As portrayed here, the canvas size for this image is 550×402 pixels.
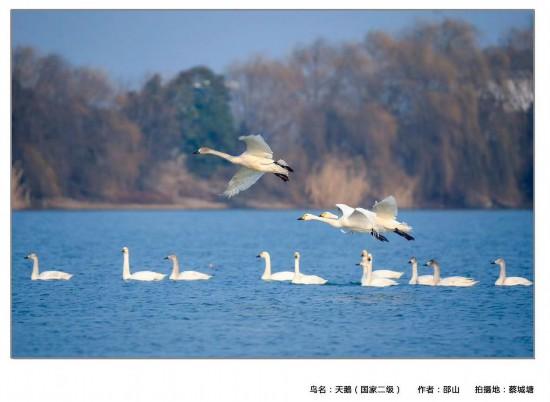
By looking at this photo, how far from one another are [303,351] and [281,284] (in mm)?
6699

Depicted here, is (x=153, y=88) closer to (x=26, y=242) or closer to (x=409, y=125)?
(x=409, y=125)

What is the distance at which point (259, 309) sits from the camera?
794 inches

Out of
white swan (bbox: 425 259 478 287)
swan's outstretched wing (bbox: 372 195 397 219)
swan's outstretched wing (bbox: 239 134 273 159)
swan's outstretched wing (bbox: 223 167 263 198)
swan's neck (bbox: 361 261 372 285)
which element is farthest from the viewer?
white swan (bbox: 425 259 478 287)

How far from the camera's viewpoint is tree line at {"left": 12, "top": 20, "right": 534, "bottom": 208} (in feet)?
197

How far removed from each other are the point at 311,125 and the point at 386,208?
4779 cm

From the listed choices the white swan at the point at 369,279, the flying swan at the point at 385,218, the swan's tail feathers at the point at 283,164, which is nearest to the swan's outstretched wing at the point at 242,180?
the swan's tail feathers at the point at 283,164

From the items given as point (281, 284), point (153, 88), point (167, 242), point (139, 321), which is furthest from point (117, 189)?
point (139, 321)

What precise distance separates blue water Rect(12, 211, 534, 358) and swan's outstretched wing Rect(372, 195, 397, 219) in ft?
5.80

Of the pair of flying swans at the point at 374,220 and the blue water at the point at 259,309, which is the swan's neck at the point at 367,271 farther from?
the pair of flying swans at the point at 374,220

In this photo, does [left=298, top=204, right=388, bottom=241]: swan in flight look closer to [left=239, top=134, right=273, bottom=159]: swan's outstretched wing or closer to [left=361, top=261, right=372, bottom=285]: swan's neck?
[left=239, top=134, right=273, bottom=159]: swan's outstretched wing

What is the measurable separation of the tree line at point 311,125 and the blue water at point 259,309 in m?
25.3

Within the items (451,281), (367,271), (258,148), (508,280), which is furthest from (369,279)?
(258,148)

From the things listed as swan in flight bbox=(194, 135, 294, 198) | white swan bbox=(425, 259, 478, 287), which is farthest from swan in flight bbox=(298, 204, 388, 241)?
white swan bbox=(425, 259, 478, 287)

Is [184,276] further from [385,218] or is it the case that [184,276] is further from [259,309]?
[385,218]
